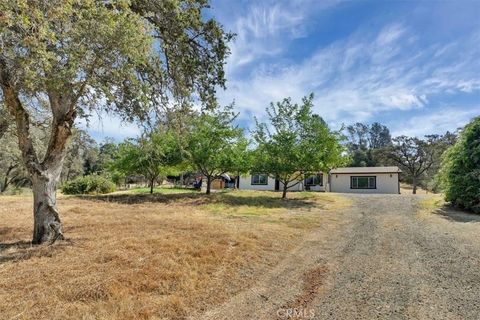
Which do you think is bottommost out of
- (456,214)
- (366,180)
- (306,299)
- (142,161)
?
(306,299)

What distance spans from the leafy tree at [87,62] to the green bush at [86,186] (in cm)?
1667

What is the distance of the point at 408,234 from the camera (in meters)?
8.71

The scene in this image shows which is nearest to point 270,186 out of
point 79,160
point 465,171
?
point 465,171

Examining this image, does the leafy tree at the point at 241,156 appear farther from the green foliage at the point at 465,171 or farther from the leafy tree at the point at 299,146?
the green foliage at the point at 465,171

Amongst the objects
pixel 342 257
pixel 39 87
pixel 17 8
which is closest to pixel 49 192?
pixel 39 87

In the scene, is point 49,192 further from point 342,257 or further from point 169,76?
point 342,257

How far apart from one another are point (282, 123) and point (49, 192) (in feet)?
48.4

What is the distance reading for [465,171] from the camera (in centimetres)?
1391

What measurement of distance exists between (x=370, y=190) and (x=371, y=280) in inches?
1097

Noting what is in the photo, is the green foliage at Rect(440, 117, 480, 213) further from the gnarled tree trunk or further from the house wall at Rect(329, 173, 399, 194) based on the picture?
the house wall at Rect(329, 173, 399, 194)

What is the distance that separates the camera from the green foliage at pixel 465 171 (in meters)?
13.2

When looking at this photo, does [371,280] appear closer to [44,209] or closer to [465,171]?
[44,209]

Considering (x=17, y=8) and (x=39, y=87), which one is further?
(x=39, y=87)

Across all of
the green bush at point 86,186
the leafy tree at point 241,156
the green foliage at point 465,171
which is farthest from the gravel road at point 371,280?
the green bush at point 86,186
